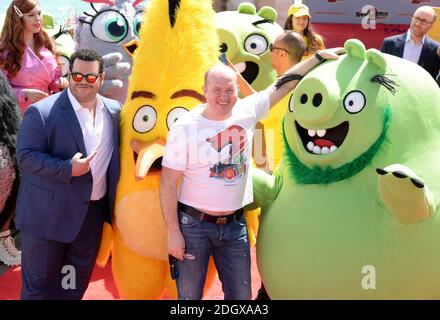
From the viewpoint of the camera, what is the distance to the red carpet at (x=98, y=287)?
352 cm

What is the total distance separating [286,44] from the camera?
145 inches

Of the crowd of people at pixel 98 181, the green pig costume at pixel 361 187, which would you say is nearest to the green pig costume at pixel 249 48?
the crowd of people at pixel 98 181

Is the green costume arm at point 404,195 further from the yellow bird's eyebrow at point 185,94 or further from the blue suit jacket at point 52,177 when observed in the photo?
the blue suit jacket at point 52,177

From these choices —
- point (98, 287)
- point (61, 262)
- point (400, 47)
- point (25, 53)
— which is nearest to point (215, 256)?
point (61, 262)

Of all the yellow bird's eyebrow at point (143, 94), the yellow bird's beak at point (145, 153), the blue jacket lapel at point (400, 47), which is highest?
the yellow bird's eyebrow at point (143, 94)

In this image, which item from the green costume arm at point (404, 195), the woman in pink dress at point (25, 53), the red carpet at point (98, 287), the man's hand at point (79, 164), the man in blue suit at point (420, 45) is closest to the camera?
the green costume arm at point (404, 195)

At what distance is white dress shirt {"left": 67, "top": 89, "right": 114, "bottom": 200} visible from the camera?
8.87 ft

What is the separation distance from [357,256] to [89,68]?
4.57 feet

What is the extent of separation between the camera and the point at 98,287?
3.69 metres

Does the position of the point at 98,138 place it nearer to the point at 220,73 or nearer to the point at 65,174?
the point at 65,174

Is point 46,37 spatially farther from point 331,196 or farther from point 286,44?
point 331,196

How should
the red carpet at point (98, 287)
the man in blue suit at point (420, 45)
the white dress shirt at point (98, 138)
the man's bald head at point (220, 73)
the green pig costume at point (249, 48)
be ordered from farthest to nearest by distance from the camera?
the man in blue suit at point (420, 45) < the green pig costume at point (249, 48) < the red carpet at point (98, 287) < the white dress shirt at point (98, 138) < the man's bald head at point (220, 73)

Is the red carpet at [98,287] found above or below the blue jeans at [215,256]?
below

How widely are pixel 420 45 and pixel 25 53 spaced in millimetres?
3185
